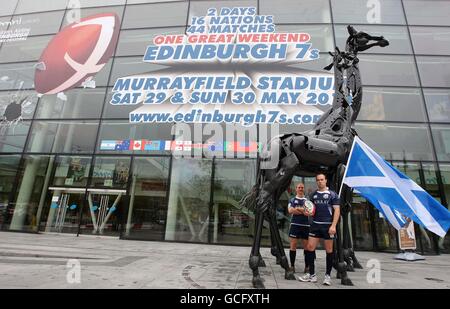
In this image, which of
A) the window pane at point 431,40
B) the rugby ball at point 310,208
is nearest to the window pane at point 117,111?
the rugby ball at point 310,208

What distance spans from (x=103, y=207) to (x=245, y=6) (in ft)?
38.5

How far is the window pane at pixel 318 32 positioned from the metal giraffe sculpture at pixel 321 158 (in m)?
7.35

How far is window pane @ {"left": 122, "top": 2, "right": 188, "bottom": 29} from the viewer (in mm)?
14797

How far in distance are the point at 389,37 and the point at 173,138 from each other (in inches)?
437

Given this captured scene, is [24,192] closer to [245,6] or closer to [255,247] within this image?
[255,247]

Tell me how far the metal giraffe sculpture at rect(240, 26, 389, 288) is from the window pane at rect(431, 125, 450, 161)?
7.32m

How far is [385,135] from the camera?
11.8 m

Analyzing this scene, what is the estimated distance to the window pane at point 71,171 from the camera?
41.1 feet

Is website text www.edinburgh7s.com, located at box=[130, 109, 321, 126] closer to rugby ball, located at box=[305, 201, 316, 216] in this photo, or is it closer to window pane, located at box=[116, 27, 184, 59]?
window pane, located at box=[116, 27, 184, 59]

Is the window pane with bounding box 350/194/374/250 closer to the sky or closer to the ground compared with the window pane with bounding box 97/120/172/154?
closer to the ground

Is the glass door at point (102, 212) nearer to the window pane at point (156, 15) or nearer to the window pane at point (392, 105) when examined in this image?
the window pane at point (156, 15)

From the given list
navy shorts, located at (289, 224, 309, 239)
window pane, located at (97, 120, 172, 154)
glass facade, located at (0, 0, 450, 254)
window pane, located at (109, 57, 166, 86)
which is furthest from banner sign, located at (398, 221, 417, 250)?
window pane, located at (109, 57, 166, 86)

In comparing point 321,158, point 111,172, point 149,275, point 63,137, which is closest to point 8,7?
point 63,137

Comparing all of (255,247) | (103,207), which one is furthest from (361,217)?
(103,207)
